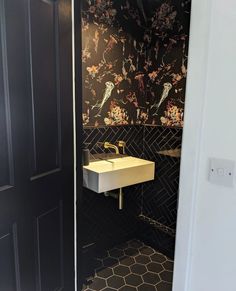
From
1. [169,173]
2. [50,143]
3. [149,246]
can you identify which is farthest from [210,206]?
[149,246]

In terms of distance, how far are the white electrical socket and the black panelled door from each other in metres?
0.85

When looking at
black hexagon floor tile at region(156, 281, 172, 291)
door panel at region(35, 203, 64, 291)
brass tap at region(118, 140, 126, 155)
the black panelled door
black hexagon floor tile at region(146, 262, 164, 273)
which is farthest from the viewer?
brass tap at region(118, 140, 126, 155)

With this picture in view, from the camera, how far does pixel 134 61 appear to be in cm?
245

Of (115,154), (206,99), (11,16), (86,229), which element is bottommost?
(86,229)

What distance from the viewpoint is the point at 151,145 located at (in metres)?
2.55

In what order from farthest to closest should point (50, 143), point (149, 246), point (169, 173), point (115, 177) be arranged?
1. point (149, 246)
2. point (169, 173)
3. point (115, 177)
4. point (50, 143)

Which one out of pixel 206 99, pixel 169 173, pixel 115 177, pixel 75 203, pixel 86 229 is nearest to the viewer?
pixel 206 99

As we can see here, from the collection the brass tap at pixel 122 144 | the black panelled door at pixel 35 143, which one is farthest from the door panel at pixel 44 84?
the brass tap at pixel 122 144

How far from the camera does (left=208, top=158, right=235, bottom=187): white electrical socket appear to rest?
976 millimetres

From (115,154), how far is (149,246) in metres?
1.07

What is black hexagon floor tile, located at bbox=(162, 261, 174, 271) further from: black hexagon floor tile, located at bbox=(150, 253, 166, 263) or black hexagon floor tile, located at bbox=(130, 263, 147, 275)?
black hexagon floor tile, located at bbox=(130, 263, 147, 275)

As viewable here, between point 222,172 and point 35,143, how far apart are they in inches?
35.7

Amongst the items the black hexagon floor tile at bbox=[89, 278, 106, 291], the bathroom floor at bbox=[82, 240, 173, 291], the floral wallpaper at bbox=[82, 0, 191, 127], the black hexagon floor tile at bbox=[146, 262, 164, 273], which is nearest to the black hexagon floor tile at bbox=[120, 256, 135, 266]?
the bathroom floor at bbox=[82, 240, 173, 291]

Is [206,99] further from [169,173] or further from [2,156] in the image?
[169,173]
